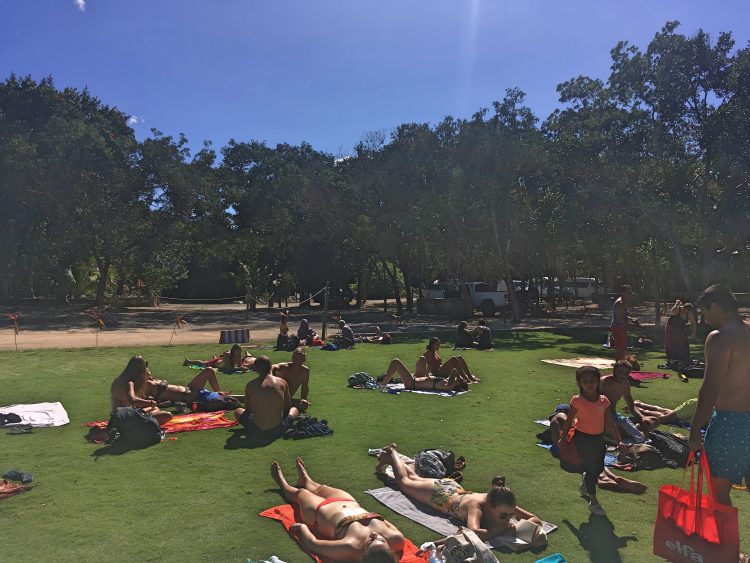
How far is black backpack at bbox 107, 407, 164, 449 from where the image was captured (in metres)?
7.09

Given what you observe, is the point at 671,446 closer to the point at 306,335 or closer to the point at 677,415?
the point at 677,415

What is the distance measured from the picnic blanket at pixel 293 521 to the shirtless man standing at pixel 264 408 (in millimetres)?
2334

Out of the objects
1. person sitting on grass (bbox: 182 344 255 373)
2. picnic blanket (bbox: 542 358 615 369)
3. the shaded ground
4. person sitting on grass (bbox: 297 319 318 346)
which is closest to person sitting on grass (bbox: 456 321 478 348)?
picnic blanket (bbox: 542 358 615 369)

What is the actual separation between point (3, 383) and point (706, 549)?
1204cm

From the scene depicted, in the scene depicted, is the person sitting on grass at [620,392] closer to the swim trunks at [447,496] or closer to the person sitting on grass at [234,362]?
the swim trunks at [447,496]

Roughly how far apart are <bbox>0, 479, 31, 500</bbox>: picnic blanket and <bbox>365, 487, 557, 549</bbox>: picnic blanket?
3235 millimetres

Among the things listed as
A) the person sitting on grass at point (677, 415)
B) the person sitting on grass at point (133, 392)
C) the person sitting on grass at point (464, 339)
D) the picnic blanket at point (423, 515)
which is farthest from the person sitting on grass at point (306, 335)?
the picnic blanket at point (423, 515)

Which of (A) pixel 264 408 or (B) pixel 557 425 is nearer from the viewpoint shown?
(B) pixel 557 425

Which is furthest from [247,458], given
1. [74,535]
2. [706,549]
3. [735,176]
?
[735,176]

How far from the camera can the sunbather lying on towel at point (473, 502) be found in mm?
4566

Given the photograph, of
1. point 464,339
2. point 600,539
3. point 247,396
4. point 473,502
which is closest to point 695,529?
point 600,539

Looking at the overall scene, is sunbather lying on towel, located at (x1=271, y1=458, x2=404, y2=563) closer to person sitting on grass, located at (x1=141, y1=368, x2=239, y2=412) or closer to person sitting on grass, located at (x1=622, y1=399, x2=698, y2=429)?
person sitting on grass, located at (x1=141, y1=368, x2=239, y2=412)

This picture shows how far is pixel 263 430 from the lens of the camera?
24.8ft

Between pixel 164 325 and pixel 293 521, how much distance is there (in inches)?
973
